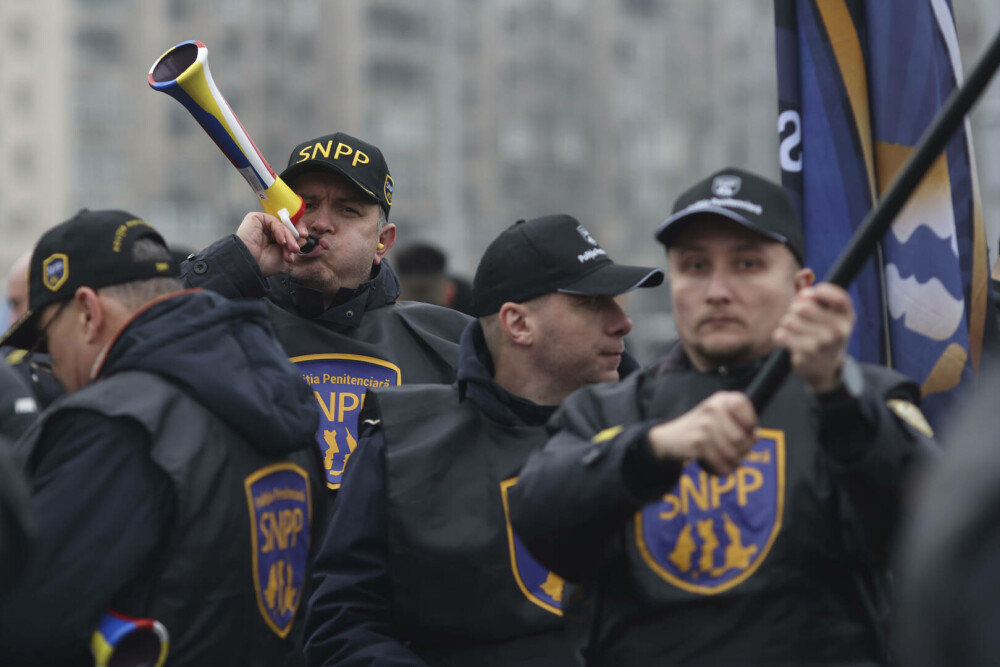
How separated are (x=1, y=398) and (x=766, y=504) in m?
1.73

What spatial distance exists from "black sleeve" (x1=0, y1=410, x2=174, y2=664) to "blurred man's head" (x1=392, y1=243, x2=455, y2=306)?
5.71 metres

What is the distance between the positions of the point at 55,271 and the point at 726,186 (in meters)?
1.63

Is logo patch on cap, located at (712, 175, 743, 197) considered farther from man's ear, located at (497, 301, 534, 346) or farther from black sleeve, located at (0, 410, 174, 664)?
black sleeve, located at (0, 410, 174, 664)

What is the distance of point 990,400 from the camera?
6.02 ft

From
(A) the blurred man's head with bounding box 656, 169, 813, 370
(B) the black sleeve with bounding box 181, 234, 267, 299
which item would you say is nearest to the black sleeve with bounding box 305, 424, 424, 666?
(B) the black sleeve with bounding box 181, 234, 267, 299

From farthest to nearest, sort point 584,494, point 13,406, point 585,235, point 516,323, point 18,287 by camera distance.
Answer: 1. point 18,287
2. point 585,235
3. point 516,323
4. point 13,406
5. point 584,494

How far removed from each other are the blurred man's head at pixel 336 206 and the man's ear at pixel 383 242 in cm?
13

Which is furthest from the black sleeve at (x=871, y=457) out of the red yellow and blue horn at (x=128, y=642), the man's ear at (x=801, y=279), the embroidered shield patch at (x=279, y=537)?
the red yellow and blue horn at (x=128, y=642)

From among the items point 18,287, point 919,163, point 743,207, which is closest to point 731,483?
point 743,207

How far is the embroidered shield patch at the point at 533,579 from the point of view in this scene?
12.7 ft

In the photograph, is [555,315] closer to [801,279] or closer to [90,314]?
[801,279]

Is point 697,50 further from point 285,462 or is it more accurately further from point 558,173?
point 285,462

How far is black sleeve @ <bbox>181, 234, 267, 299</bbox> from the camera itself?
4.77 meters

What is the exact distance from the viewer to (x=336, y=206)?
5.23 meters
